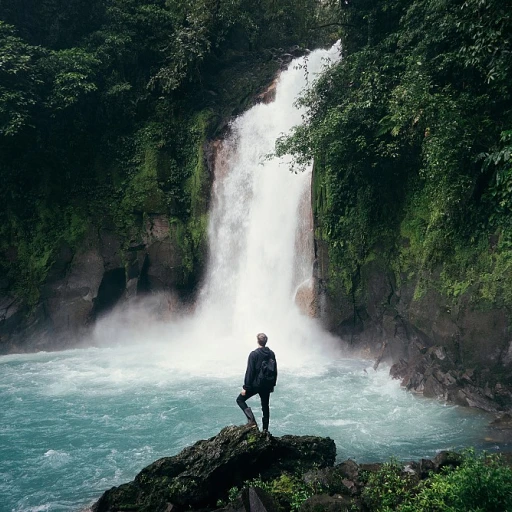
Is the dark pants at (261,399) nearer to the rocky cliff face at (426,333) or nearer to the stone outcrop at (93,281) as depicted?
the rocky cliff face at (426,333)

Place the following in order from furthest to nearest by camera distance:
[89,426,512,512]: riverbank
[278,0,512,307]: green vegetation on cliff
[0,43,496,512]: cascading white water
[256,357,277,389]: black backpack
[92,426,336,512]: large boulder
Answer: [278,0,512,307]: green vegetation on cliff → [0,43,496,512]: cascading white water → [256,357,277,389]: black backpack → [92,426,336,512]: large boulder → [89,426,512,512]: riverbank

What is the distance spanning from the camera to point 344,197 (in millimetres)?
14211

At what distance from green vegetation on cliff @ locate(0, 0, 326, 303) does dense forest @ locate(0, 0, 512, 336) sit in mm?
55

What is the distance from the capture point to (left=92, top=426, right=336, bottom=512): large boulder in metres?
6.22

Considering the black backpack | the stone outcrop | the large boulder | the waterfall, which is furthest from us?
the stone outcrop

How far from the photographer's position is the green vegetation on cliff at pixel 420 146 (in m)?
9.60

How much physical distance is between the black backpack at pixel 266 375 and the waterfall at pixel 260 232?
783 cm

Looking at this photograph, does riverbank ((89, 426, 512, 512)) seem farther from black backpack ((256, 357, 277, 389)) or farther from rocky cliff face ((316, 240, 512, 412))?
rocky cliff face ((316, 240, 512, 412))

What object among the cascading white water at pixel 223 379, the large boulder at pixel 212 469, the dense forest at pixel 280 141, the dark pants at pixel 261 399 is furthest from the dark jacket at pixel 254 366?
the dense forest at pixel 280 141

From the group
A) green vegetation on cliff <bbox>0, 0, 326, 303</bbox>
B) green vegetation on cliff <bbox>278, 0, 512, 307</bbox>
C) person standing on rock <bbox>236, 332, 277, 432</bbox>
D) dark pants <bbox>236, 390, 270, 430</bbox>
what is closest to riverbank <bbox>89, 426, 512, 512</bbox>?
dark pants <bbox>236, 390, 270, 430</bbox>

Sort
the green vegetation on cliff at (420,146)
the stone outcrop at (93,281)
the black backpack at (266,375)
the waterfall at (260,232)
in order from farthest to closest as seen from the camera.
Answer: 1. the stone outcrop at (93,281)
2. the waterfall at (260,232)
3. the green vegetation on cliff at (420,146)
4. the black backpack at (266,375)

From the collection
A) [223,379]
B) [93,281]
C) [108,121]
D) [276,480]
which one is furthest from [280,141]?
[276,480]

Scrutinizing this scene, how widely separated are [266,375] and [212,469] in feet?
5.24

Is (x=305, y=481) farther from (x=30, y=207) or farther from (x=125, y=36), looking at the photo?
(x=125, y=36)
